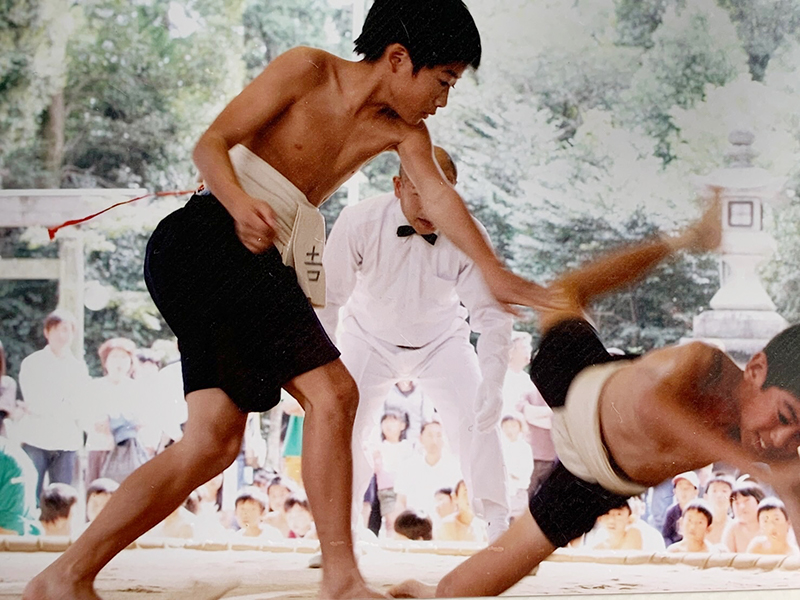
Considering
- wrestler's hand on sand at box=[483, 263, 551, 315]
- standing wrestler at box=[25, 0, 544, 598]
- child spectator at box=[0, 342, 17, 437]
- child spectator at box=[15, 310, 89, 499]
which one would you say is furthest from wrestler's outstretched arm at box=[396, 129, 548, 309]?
child spectator at box=[0, 342, 17, 437]

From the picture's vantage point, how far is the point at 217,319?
6.73 ft

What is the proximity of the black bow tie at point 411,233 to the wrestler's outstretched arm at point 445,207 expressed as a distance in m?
0.03

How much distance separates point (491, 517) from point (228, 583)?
26.2 inches

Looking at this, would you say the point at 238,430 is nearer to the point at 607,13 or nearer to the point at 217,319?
the point at 217,319

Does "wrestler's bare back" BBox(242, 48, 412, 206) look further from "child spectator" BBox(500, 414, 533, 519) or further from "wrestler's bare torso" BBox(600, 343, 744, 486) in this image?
"wrestler's bare torso" BBox(600, 343, 744, 486)

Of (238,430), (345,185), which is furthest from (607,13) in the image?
(238,430)

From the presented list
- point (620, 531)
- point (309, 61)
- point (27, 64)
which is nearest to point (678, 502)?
point (620, 531)

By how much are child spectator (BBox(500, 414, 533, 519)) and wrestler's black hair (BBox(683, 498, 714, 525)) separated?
45 cm

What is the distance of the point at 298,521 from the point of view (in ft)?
7.20

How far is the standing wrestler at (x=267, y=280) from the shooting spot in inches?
80.0

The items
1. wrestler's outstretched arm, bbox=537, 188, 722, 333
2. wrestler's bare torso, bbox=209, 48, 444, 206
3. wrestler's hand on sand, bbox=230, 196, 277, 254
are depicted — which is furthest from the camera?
wrestler's outstretched arm, bbox=537, 188, 722, 333

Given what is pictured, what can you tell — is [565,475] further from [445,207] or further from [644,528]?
[445,207]

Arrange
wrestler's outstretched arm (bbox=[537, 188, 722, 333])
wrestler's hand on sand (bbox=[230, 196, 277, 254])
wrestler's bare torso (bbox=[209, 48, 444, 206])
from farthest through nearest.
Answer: wrestler's outstretched arm (bbox=[537, 188, 722, 333]) → wrestler's bare torso (bbox=[209, 48, 444, 206]) → wrestler's hand on sand (bbox=[230, 196, 277, 254])

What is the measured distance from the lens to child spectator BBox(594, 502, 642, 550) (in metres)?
2.34
